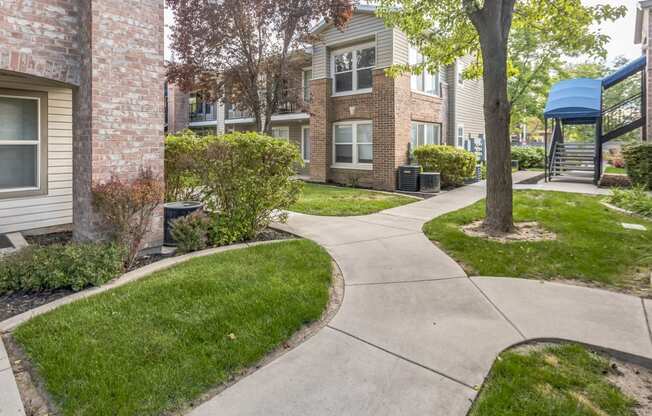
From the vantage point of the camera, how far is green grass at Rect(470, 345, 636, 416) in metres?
2.43

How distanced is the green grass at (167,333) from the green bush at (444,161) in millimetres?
9923

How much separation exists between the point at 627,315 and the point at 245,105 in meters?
12.0

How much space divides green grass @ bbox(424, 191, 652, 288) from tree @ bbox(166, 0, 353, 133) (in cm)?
757

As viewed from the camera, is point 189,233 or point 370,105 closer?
point 189,233

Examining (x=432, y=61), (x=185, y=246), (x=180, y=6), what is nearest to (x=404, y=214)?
(x=432, y=61)

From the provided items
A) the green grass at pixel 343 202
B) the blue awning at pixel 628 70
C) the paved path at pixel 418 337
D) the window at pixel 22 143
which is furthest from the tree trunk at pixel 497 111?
the blue awning at pixel 628 70

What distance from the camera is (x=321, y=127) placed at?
15766mm

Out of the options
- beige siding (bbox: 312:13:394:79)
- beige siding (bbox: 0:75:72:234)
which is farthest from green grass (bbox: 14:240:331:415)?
beige siding (bbox: 312:13:394:79)

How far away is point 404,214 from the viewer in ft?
29.9

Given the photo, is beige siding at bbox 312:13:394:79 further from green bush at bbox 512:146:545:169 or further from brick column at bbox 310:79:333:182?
green bush at bbox 512:146:545:169

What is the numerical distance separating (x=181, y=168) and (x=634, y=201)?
10174 millimetres

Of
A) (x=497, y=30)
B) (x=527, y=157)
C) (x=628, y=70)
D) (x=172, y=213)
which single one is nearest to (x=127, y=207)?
(x=172, y=213)

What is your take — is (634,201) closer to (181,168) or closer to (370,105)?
(370,105)

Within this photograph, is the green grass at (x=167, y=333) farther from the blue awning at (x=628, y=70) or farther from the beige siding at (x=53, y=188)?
the blue awning at (x=628, y=70)
